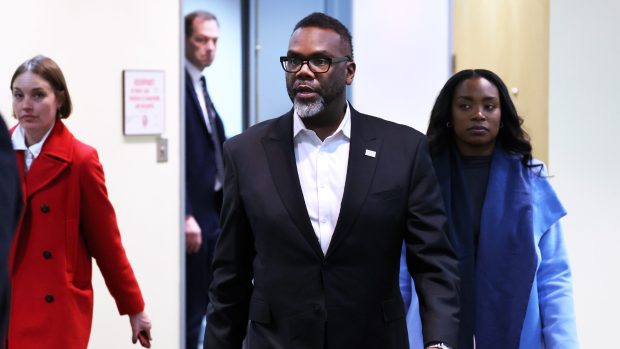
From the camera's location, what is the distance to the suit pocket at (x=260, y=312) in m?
2.63

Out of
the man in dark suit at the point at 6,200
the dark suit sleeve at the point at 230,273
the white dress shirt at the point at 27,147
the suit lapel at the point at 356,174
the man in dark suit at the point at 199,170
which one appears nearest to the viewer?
the man in dark suit at the point at 6,200

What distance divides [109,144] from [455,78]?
6.95ft

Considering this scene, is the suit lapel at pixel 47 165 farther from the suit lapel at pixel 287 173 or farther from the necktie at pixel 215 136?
the necktie at pixel 215 136

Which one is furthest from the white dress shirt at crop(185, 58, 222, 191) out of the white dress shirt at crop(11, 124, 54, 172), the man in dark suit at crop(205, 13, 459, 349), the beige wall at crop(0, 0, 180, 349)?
the man in dark suit at crop(205, 13, 459, 349)

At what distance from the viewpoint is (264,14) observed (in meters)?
6.05

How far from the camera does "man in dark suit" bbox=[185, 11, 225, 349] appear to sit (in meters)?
5.04

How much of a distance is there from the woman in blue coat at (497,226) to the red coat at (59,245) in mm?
1047

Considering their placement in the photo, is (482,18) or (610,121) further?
(482,18)

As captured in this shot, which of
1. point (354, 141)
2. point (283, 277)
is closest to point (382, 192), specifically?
point (354, 141)

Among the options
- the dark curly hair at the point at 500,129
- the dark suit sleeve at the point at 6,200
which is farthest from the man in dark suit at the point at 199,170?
the dark suit sleeve at the point at 6,200

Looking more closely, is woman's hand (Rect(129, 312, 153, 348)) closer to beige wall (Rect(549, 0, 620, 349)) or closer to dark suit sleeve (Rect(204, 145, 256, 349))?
dark suit sleeve (Rect(204, 145, 256, 349))

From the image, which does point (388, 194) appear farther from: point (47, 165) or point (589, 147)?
point (589, 147)

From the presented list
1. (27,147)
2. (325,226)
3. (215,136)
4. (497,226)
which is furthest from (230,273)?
(215,136)

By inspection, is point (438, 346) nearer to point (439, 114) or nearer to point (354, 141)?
point (354, 141)
